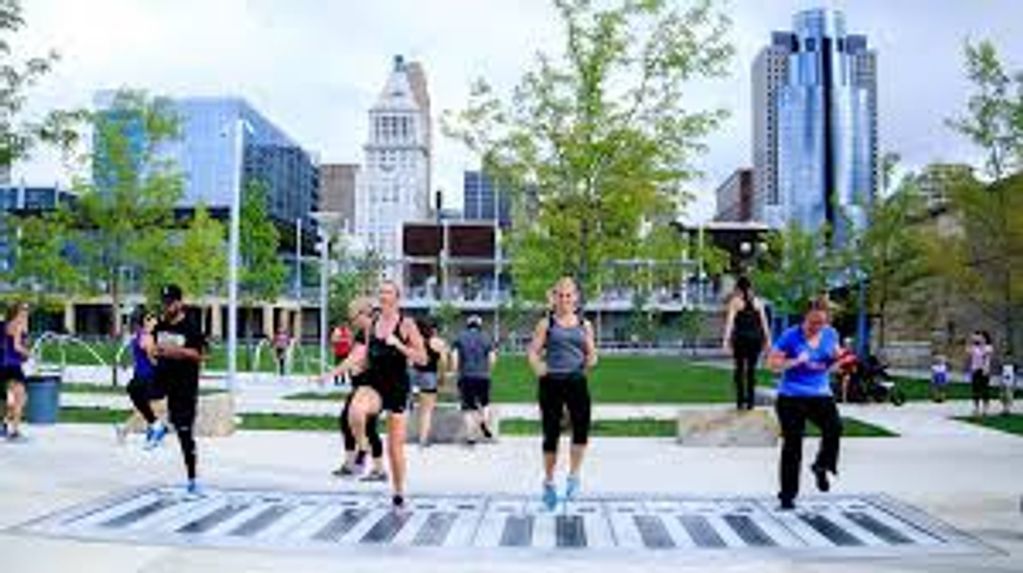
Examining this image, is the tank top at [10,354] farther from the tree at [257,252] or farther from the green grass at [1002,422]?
the tree at [257,252]

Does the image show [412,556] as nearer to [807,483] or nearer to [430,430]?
[807,483]

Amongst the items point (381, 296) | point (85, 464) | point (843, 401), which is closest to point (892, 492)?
point (381, 296)

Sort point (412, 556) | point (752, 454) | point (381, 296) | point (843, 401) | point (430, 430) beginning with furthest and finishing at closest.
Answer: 1. point (843, 401)
2. point (430, 430)
3. point (752, 454)
4. point (381, 296)
5. point (412, 556)

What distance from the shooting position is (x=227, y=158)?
3748 inches

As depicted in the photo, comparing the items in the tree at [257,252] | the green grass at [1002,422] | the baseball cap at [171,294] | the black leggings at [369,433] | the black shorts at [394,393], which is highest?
the tree at [257,252]

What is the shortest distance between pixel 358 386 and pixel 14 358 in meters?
6.81

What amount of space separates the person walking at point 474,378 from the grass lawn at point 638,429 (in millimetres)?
1646

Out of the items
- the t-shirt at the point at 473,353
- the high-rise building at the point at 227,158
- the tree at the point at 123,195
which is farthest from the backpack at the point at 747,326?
the high-rise building at the point at 227,158

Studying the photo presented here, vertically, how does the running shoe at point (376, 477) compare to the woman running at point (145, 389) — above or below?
below

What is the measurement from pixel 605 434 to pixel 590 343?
8.78m

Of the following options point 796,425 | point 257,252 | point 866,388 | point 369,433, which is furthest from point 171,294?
point 257,252

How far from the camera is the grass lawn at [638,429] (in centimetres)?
1873

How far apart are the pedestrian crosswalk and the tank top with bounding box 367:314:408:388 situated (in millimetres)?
1094

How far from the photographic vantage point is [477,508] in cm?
1042
